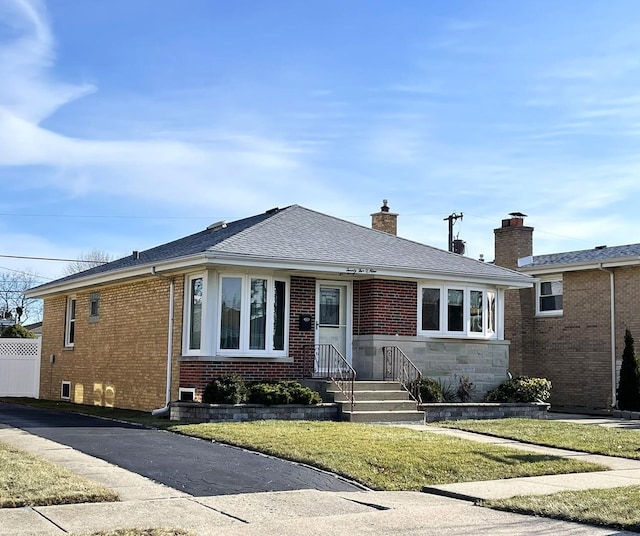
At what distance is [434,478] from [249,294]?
8.39m

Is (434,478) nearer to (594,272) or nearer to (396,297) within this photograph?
(396,297)

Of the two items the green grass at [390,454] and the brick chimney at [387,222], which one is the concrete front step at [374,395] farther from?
the brick chimney at [387,222]

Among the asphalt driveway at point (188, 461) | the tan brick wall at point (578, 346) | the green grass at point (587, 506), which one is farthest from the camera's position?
the tan brick wall at point (578, 346)

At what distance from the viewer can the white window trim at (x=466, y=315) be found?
2005 centimetres

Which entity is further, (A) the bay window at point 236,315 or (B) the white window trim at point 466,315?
(B) the white window trim at point 466,315

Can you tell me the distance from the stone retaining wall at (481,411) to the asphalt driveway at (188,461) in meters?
6.01

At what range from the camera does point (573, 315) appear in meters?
25.4

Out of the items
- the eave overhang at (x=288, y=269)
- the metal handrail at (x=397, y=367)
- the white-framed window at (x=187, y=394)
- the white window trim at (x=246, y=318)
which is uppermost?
the eave overhang at (x=288, y=269)

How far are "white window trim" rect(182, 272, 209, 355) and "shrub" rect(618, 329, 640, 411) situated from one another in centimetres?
1083

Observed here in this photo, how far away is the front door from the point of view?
63.5ft

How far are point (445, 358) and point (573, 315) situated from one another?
23.2 feet

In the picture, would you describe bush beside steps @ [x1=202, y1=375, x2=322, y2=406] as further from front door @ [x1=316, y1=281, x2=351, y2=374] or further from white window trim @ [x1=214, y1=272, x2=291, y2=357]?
front door @ [x1=316, y1=281, x2=351, y2=374]

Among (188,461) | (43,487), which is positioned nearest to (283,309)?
(188,461)

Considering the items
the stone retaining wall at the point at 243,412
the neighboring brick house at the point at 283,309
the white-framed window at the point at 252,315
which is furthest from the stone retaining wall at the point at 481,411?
the white-framed window at the point at 252,315
